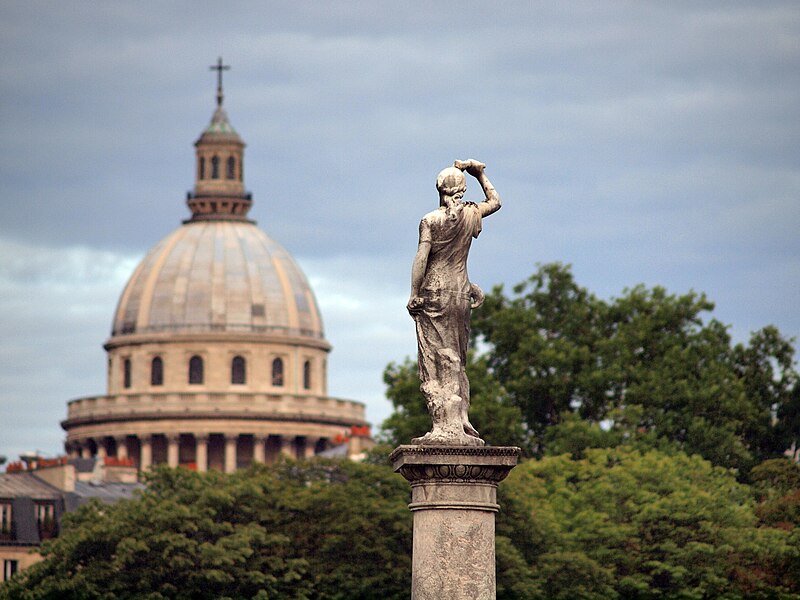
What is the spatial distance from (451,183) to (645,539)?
55891mm

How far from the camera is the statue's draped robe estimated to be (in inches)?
1154

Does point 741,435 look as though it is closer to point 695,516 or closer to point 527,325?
point 527,325

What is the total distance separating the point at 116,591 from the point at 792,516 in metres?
23.6

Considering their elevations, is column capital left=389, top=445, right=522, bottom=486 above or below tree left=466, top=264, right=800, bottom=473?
below

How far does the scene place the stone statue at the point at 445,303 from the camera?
29203mm

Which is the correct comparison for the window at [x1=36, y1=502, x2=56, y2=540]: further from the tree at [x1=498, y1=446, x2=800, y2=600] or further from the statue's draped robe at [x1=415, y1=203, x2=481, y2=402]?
the statue's draped robe at [x1=415, y1=203, x2=481, y2=402]

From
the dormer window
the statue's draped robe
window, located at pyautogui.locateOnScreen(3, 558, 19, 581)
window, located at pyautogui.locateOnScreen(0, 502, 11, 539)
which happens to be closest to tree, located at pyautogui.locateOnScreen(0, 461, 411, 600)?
window, located at pyautogui.locateOnScreen(3, 558, 19, 581)

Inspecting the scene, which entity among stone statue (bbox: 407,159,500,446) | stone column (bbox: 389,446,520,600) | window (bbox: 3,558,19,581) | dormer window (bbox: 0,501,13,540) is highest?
dormer window (bbox: 0,501,13,540)

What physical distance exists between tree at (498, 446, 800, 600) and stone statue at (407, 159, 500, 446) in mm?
50237

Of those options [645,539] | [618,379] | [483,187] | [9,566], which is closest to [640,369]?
[618,379]

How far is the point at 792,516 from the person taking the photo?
3467 inches

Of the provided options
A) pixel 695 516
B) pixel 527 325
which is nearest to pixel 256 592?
pixel 695 516

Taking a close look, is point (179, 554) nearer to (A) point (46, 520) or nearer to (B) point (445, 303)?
(B) point (445, 303)

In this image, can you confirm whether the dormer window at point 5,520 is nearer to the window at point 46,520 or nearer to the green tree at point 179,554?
the window at point 46,520
